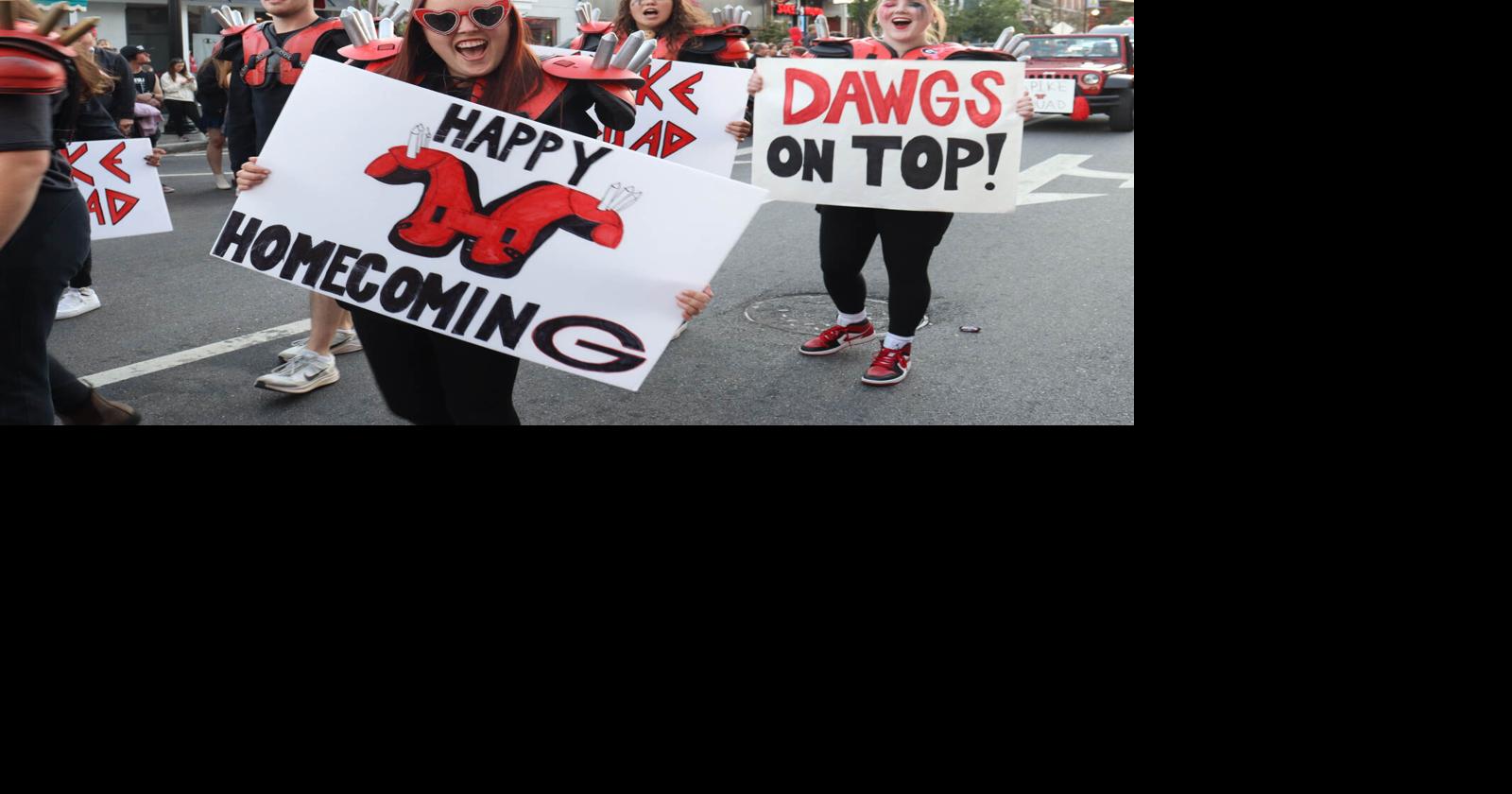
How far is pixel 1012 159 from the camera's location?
178 inches

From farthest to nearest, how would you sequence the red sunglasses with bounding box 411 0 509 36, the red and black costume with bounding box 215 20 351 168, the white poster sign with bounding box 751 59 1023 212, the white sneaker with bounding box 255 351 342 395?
the white sneaker with bounding box 255 351 342 395 < the white poster sign with bounding box 751 59 1023 212 < the red and black costume with bounding box 215 20 351 168 < the red sunglasses with bounding box 411 0 509 36

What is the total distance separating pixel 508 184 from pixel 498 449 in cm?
60

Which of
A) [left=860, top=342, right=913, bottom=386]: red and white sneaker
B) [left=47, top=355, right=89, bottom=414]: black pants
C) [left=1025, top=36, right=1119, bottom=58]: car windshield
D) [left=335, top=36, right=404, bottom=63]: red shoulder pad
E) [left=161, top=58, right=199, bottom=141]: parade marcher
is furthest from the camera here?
[left=1025, top=36, right=1119, bottom=58]: car windshield

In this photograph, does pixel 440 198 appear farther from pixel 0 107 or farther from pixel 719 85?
pixel 719 85

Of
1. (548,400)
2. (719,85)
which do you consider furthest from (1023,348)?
(548,400)

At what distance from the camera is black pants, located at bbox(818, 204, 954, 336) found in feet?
15.3

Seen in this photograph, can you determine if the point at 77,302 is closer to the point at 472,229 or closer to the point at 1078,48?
the point at 472,229

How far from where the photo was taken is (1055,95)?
57.1ft

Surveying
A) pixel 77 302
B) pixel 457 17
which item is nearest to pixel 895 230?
pixel 457 17

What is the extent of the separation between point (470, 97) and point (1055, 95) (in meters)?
15.7

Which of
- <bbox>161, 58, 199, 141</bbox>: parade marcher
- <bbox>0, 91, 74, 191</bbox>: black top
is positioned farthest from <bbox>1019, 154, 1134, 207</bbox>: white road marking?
<bbox>161, 58, 199, 141</bbox>: parade marcher

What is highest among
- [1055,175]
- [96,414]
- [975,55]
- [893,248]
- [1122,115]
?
[975,55]

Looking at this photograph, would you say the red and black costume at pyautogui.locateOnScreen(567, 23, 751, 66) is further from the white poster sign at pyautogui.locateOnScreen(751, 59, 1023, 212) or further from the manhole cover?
the manhole cover

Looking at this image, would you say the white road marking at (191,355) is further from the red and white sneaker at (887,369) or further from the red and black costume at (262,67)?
the red and white sneaker at (887,369)
